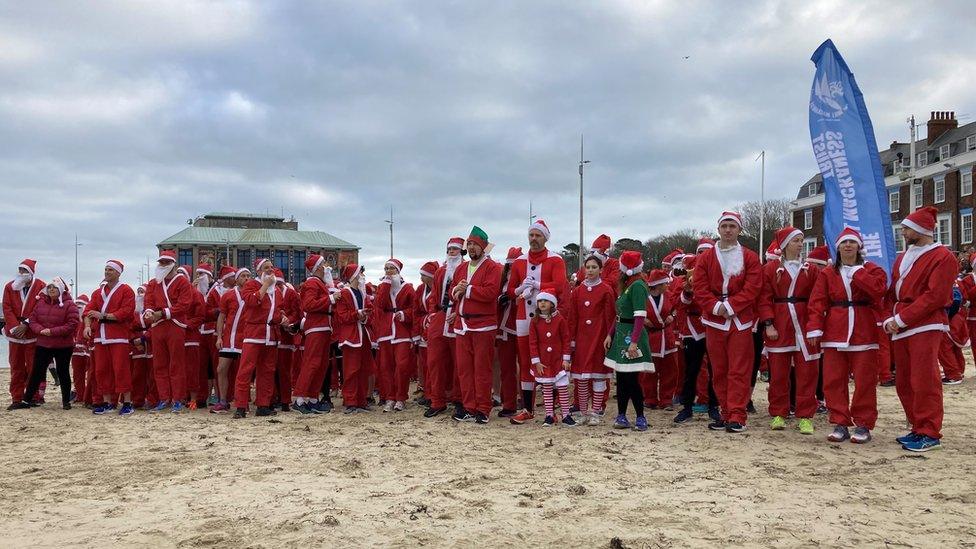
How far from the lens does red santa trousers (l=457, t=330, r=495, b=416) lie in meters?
8.24

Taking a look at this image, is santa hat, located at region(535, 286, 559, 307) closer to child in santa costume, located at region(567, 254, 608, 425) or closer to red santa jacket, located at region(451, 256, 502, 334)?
child in santa costume, located at region(567, 254, 608, 425)

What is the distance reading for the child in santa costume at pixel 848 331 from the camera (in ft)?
21.8

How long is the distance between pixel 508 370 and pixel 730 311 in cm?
289

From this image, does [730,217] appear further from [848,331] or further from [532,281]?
[532,281]

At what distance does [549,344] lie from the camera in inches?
313

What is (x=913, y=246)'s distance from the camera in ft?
21.4

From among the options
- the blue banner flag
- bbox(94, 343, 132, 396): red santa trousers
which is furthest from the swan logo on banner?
bbox(94, 343, 132, 396): red santa trousers

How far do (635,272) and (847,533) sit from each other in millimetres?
4260

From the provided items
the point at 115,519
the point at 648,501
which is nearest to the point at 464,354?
the point at 648,501

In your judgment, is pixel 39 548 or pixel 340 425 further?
pixel 340 425

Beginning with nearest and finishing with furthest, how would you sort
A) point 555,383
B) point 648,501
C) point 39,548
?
1. point 39,548
2. point 648,501
3. point 555,383

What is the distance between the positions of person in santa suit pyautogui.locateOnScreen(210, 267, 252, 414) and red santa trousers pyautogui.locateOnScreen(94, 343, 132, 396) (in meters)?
1.18

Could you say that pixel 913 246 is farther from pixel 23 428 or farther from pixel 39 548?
pixel 23 428

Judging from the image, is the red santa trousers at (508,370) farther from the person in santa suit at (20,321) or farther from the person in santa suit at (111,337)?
the person in santa suit at (20,321)
